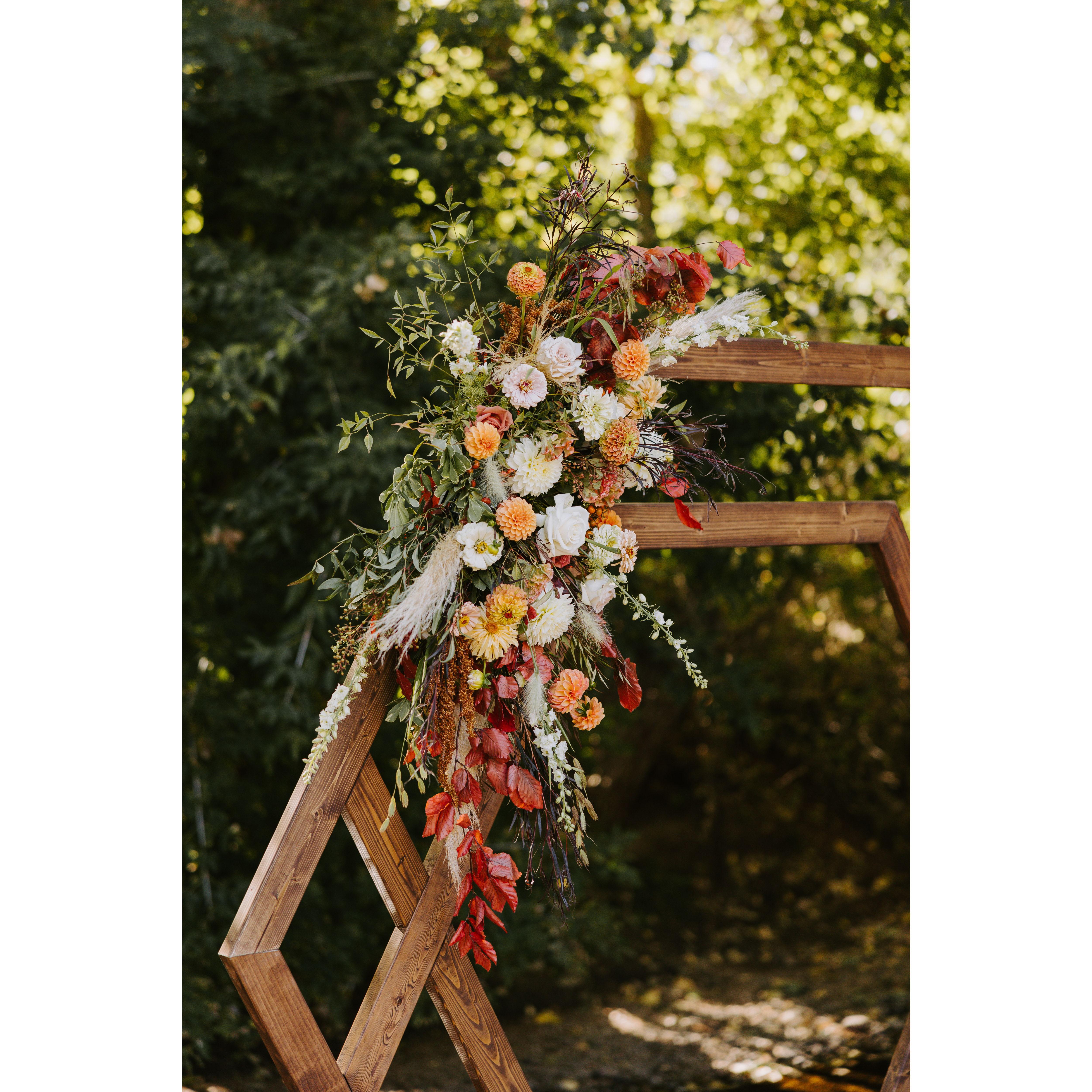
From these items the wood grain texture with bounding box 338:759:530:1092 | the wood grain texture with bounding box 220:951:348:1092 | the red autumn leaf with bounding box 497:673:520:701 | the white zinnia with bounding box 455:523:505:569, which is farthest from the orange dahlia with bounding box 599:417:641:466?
the wood grain texture with bounding box 220:951:348:1092

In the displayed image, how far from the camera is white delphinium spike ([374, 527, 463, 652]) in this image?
126 centimetres

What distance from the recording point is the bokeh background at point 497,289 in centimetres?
249

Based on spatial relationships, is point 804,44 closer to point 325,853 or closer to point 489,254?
point 489,254

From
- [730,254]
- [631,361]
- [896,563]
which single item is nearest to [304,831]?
[631,361]

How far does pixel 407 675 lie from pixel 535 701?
21 centimetres

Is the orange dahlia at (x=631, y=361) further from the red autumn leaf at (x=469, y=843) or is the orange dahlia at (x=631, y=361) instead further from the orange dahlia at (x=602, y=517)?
the red autumn leaf at (x=469, y=843)

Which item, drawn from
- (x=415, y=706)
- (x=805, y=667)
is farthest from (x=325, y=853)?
(x=805, y=667)

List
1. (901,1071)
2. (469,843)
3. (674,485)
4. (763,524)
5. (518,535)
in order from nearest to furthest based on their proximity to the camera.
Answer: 1. (518,535)
2. (469,843)
3. (674,485)
4. (763,524)
5. (901,1071)

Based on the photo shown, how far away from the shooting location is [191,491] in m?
2.71

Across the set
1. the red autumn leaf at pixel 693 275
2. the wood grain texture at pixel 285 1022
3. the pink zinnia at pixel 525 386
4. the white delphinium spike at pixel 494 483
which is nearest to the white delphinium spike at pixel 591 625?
the white delphinium spike at pixel 494 483

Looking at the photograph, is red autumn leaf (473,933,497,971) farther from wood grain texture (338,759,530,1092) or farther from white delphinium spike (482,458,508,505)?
white delphinium spike (482,458,508,505)

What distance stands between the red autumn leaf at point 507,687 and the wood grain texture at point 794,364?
22.0 inches

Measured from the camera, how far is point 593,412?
1313mm

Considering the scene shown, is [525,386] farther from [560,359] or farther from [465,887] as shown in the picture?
[465,887]
